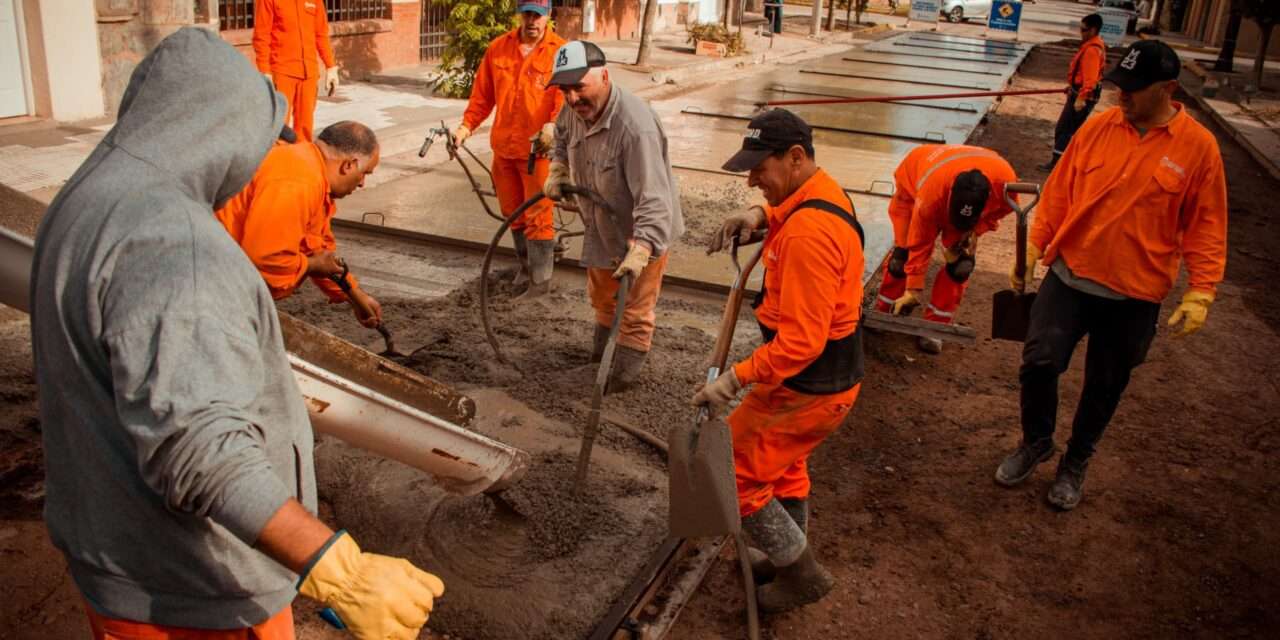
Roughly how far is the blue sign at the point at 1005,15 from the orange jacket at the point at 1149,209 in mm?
30201

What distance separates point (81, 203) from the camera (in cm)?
152

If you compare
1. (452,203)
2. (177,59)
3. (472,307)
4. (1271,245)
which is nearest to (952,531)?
(472,307)

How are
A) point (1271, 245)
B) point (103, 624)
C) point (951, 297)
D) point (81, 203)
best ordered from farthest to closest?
point (1271, 245) < point (951, 297) < point (103, 624) < point (81, 203)

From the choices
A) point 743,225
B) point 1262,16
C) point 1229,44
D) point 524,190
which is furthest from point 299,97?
point 1229,44

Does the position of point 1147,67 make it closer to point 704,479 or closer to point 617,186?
point 617,186

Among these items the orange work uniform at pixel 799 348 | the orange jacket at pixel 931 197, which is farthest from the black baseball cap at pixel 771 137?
the orange jacket at pixel 931 197

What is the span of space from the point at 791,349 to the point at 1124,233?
184 centimetres

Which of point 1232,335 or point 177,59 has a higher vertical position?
point 177,59

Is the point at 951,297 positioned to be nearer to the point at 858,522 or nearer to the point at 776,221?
the point at 858,522

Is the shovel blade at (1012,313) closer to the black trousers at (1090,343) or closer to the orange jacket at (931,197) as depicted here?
the black trousers at (1090,343)

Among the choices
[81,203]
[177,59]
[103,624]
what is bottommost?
[103,624]

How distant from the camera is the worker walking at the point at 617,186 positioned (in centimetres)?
447

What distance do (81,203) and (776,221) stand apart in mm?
2089

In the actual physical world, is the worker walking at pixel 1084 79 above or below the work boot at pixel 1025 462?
above
